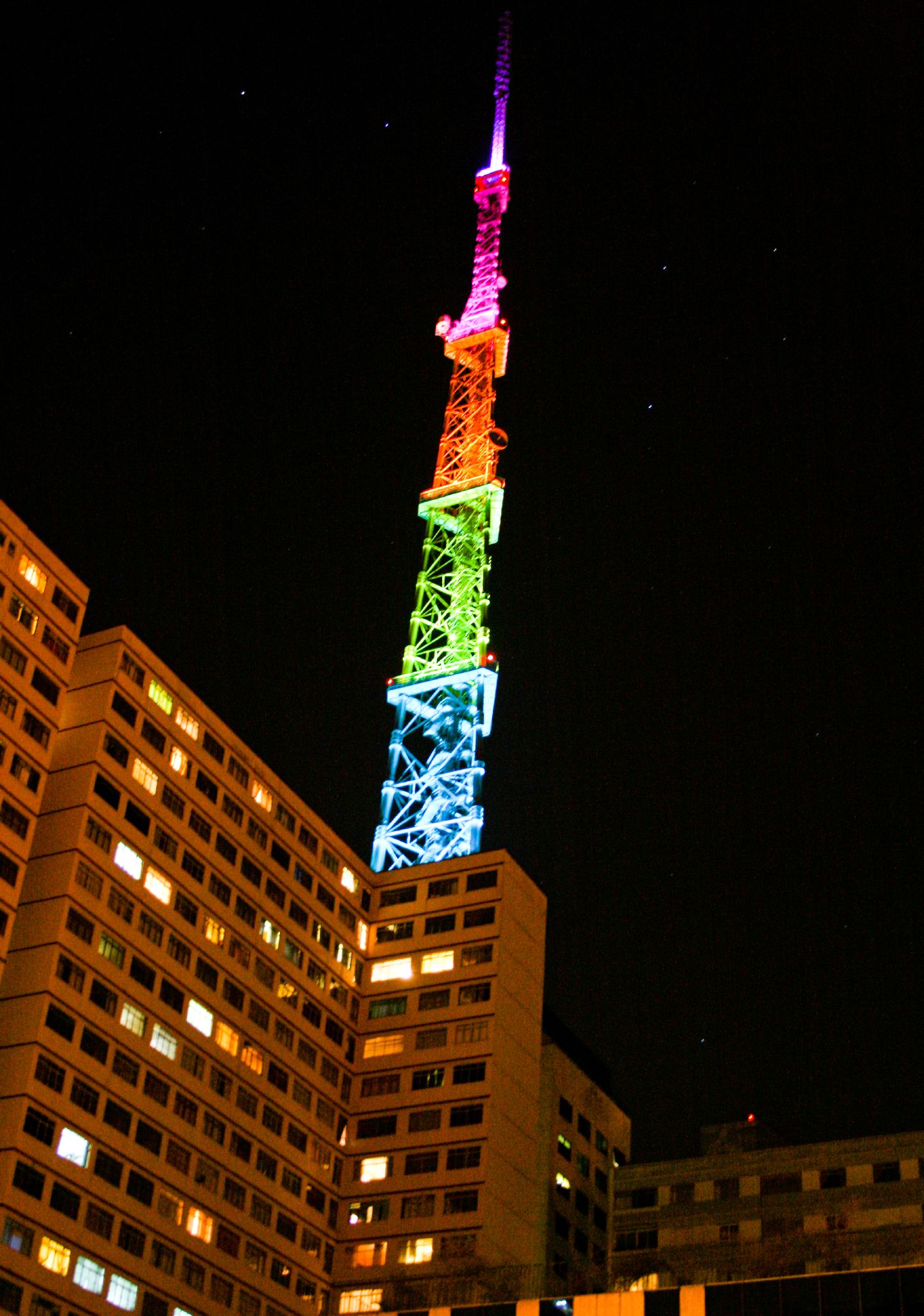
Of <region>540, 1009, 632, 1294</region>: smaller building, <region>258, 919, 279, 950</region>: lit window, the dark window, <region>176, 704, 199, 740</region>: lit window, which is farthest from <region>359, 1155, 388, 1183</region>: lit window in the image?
<region>176, 704, 199, 740</region>: lit window

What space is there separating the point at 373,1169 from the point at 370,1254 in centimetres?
553

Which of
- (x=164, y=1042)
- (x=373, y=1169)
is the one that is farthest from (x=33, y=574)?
(x=373, y=1169)

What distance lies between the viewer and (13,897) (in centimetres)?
8769

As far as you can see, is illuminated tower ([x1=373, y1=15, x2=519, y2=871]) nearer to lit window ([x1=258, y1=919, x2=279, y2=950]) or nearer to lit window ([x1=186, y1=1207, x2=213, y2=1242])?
lit window ([x1=258, y1=919, x2=279, y2=950])

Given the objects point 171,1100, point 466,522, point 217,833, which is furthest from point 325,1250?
point 466,522

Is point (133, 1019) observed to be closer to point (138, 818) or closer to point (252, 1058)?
point (138, 818)

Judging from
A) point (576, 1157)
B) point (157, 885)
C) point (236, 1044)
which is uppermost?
point (157, 885)

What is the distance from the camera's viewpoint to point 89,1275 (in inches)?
3312

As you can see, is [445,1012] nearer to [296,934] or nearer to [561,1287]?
[296,934]

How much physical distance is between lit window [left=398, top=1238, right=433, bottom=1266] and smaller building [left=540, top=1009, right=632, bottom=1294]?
37.4ft

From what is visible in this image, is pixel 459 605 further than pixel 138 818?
Yes

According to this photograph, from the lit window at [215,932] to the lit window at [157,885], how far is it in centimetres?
401

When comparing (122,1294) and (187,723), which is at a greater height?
(187,723)

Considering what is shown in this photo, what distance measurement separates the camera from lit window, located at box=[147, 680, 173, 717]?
101000 millimetres
